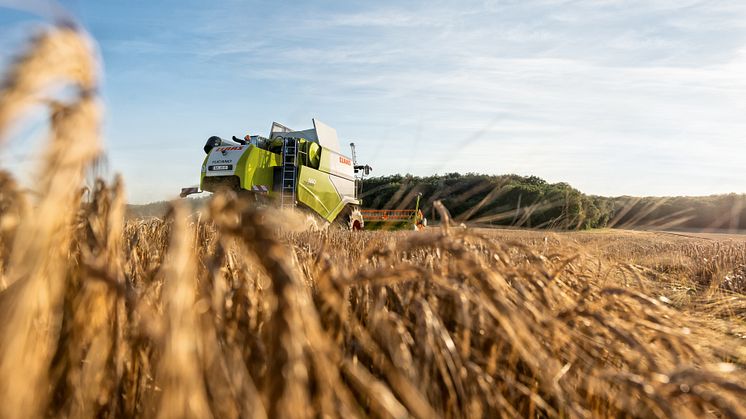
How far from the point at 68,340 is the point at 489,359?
1036 mm

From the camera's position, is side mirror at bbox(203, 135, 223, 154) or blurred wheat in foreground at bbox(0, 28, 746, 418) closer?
blurred wheat in foreground at bbox(0, 28, 746, 418)

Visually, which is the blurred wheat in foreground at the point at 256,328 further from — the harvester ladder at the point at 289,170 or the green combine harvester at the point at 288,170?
the harvester ladder at the point at 289,170

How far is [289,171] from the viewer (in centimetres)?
1220

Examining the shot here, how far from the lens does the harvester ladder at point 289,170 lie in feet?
38.9

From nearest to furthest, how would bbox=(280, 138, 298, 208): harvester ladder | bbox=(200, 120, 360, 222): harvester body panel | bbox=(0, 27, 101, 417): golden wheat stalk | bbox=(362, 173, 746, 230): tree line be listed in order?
bbox=(0, 27, 101, 417): golden wheat stalk
bbox=(200, 120, 360, 222): harvester body panel
bbox=(280, 138, 298, 208): harvester ladder
bbox=(362, 173, 746, 230): tree line

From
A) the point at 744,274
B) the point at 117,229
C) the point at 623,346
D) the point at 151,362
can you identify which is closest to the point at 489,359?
the point at 623,346

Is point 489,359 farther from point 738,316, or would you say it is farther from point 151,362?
point 738,316

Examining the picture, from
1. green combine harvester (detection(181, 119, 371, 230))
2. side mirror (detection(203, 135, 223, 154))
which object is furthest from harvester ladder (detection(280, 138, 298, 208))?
side mirror (detection(203, 135, 223, 154))

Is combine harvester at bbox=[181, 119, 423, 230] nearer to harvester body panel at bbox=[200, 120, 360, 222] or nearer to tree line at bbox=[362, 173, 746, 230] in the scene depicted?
harvester body panel at bbox=[200, 120, 360, 222]

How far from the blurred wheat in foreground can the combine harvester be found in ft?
29.1

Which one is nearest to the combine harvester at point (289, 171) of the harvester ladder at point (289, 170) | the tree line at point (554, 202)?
the harvester ladder at point (289, 170)

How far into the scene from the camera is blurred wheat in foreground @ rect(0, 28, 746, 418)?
2.43ft

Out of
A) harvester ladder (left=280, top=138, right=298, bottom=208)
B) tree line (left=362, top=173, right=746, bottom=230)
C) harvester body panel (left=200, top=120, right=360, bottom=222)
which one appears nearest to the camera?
harvester body panel (left=200, top=120, right=360, bottom=222)

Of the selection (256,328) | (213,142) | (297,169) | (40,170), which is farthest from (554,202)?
(40,170)
